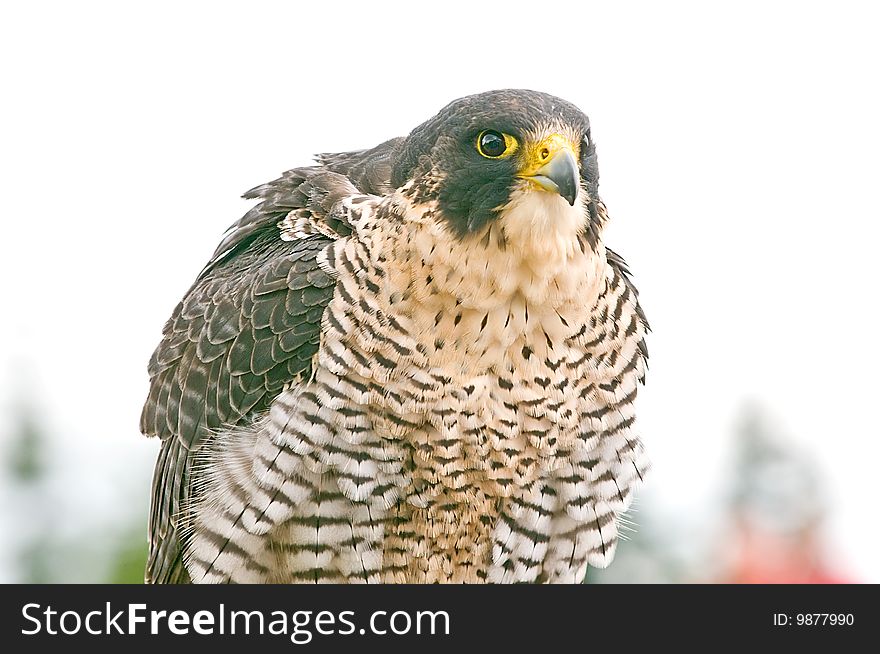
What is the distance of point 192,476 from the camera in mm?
4969

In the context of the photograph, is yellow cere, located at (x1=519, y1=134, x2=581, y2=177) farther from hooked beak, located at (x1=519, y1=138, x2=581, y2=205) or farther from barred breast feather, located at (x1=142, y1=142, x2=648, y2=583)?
barred breast feather, located at (x1=142, y1=142, x2=648, y2=583)

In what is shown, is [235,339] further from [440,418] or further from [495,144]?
[495,144]

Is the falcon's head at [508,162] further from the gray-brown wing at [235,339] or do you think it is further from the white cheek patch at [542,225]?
the gray-brown wing at [235,339]

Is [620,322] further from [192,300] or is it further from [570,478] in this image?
[192,300]

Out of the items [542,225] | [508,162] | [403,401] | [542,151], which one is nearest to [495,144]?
[508,162]

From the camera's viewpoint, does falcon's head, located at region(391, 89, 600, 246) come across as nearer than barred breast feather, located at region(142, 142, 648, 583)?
Yes

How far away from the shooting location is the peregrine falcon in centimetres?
429

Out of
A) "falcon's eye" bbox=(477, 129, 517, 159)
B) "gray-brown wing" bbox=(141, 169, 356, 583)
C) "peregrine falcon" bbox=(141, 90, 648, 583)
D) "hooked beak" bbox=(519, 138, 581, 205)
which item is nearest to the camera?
"hooked beak" bbox=(519, 138, 581, 205)

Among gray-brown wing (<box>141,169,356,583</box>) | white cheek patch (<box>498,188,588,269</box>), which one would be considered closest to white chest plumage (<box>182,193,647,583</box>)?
white cheek patch (<box>498,188,588,269</box>)

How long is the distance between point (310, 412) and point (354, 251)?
66 centimetres

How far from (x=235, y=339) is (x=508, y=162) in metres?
1.40

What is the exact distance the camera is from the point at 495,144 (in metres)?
4.20

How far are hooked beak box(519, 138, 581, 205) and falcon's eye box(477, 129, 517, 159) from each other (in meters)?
0.11

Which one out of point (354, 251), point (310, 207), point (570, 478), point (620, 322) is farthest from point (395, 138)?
point (570, 478)
